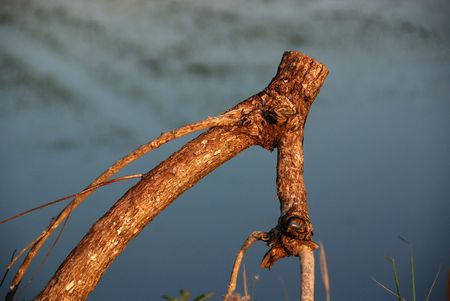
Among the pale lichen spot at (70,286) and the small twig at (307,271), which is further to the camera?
the pale lichen spot at (70,286)

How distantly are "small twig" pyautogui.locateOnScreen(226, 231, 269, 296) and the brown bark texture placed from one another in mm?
51

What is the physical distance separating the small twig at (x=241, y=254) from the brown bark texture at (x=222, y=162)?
0.05 meters

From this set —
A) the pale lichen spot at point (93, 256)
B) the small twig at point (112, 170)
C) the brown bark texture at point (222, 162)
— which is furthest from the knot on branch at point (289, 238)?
the pale lichen spot at point (93, 256)

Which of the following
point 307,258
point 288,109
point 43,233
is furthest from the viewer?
point 288,109

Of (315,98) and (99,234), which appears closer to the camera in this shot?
(99,234)

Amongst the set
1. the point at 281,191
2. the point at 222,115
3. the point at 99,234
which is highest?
the point at 222,115

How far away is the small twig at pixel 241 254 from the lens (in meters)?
Result: 2.30

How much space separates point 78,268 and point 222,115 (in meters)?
0.87

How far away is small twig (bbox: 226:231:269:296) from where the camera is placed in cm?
230

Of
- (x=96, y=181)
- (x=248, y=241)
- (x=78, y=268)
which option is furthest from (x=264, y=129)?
(x=78, y=268)

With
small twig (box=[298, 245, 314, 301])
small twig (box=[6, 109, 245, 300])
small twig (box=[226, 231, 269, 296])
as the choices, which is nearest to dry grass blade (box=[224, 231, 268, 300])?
small twig (box=[226, 231, 269, 296])

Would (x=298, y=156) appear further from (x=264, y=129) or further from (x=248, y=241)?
(x=248, y=241)

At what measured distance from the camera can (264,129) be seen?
2648mm

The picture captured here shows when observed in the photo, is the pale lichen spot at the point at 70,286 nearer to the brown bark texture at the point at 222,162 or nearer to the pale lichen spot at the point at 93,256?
the brown bark texture at the point at 222,162
